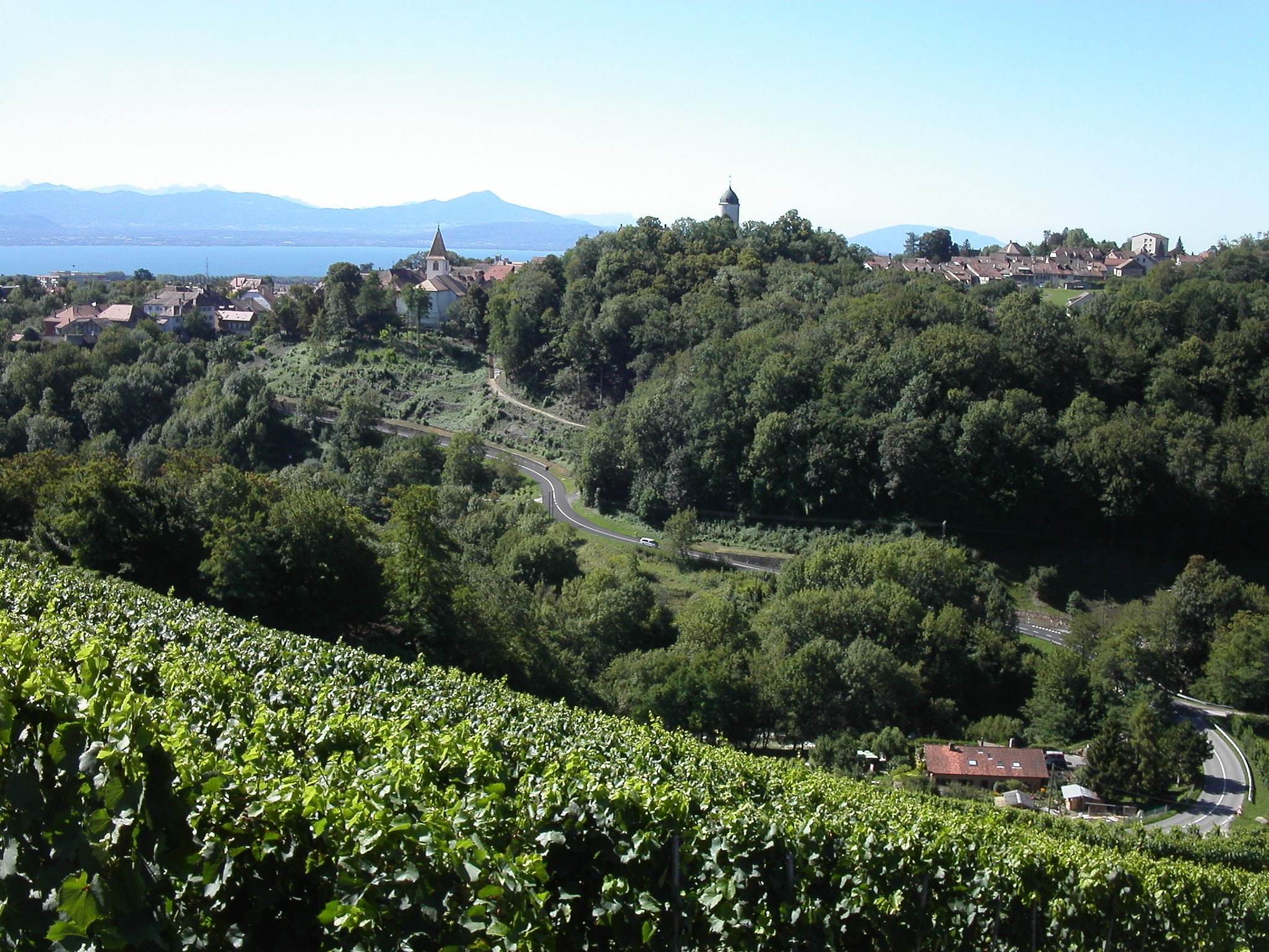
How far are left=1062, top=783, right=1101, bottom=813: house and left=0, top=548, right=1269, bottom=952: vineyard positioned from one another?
11.0 metres

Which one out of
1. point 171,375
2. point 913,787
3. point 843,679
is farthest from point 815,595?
point 171,375

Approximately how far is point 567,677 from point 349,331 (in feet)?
139

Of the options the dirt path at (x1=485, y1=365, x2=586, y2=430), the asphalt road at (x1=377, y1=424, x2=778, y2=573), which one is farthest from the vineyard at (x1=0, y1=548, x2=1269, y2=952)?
the dirt path at (x1=485, y1=365, x2=586, y2=430)

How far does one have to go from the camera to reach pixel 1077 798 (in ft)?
70.5

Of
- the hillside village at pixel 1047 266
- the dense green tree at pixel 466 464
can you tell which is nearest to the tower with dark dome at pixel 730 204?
the hillside village at pixel 1047 266

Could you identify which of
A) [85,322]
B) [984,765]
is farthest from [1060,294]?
[85,322]

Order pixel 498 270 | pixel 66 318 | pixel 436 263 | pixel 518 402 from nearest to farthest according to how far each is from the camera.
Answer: pixel 518 402
pixel 66 318
pixel 436 263
pixel 498 270

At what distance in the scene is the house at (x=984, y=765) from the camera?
21141 mm

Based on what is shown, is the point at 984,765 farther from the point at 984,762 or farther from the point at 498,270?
the point at 498,270

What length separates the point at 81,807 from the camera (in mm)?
3975

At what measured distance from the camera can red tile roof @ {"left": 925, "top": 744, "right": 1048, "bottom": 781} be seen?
21.2m

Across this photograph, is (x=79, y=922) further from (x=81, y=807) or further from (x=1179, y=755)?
(x=1179, y=755)

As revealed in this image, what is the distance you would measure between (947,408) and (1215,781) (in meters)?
19.1

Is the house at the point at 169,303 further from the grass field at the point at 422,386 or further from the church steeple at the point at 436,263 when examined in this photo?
the church steeple at the point at 436,263
